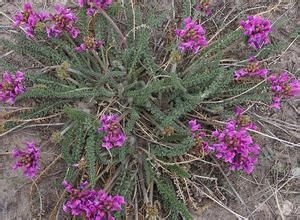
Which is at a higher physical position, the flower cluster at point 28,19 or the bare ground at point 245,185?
the flower cluster at point 28,19

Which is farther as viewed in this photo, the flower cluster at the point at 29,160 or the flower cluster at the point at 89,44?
the flower cluster at the point at 89,44

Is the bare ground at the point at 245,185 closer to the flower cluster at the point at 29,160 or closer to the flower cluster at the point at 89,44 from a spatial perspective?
the flower cluster at the point at 29,160

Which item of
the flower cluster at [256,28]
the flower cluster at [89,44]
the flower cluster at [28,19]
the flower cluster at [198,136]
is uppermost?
the flower cluster at [256,28]

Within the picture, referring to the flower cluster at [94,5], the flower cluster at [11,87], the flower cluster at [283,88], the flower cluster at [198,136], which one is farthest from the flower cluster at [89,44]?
the flower cluster at [283,88]

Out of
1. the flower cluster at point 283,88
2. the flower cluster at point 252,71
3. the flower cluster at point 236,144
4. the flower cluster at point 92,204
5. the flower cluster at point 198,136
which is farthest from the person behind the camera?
the flower cluster at point 252,71

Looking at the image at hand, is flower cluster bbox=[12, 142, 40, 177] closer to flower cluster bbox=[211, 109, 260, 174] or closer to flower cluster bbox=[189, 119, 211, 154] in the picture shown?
flower cluster bbox=[189, 119, 211, 154]

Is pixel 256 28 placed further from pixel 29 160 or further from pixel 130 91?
pixel 29 160
